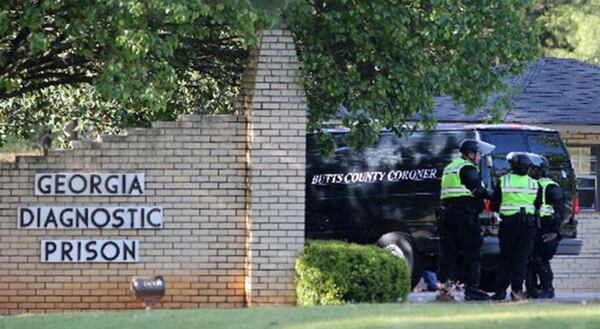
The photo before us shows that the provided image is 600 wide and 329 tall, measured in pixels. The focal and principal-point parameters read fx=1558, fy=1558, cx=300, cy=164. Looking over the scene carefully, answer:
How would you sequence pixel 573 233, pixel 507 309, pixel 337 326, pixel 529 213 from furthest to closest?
pixel 573 233, pixel 529 213, pixel 507 309, pixel 337 326

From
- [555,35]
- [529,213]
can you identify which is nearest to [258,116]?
[529,213]

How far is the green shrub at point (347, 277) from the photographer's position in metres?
16.7

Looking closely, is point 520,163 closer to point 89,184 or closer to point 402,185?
point 402,185

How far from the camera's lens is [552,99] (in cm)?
2702

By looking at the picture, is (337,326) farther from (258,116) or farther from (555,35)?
(555,35)

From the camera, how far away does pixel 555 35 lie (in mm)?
43938

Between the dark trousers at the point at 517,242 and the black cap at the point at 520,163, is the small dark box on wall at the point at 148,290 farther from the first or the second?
the black cap at the point at 520,163

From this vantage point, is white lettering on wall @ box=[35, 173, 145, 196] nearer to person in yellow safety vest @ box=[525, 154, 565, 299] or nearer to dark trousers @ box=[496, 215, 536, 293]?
dark trousers @ box=[496, 215, 536, 293]

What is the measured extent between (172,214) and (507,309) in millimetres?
4786

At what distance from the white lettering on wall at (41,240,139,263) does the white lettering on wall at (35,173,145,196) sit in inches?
21.4

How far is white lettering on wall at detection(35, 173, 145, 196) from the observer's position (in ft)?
56.2

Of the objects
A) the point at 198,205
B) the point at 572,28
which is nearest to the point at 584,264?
the point at 198,205

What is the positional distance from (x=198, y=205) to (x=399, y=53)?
3.07 metres

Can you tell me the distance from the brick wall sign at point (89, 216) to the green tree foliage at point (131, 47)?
93 cm
